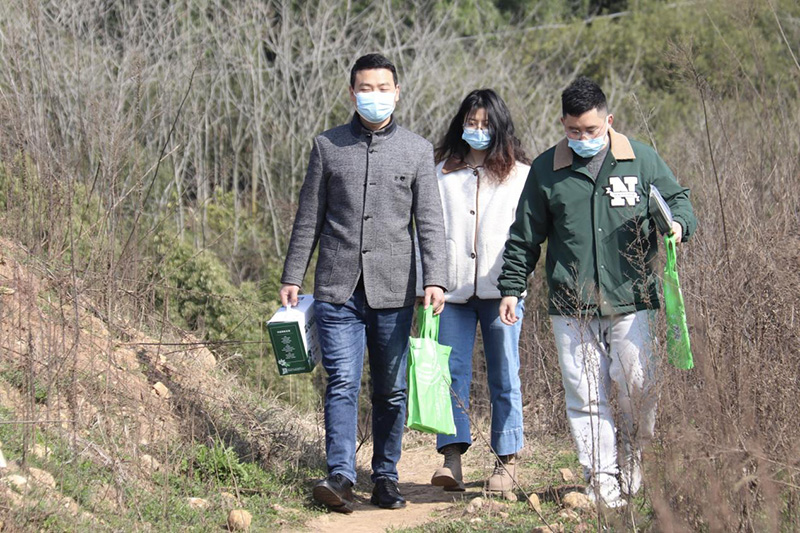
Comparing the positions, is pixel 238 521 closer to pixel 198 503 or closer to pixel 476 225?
pixel 198 503

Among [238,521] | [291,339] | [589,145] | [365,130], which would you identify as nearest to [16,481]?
[238,521]

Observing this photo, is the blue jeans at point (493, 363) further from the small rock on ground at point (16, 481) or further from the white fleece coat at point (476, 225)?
the small rock on ground at point (16, 481)

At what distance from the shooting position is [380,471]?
5082mm

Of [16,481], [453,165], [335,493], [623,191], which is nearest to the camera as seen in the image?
[16,481]

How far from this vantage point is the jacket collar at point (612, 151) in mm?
4594

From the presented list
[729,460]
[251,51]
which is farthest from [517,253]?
[251,51]

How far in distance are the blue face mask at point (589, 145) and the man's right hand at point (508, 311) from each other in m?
0.73

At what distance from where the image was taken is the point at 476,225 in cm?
527

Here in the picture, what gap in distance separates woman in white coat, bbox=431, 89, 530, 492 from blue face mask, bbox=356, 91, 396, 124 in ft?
1.64

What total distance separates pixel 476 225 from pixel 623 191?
0.93 meters

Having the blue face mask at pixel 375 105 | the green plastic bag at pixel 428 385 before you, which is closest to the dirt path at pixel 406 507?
the green plastic bag at pixel 428 385

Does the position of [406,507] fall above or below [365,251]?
below

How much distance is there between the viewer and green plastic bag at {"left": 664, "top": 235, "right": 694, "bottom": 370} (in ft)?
13.7

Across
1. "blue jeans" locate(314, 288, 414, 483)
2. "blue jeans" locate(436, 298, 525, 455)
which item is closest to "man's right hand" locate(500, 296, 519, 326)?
"blue jeans" locate(436, 298, 525, 455)
